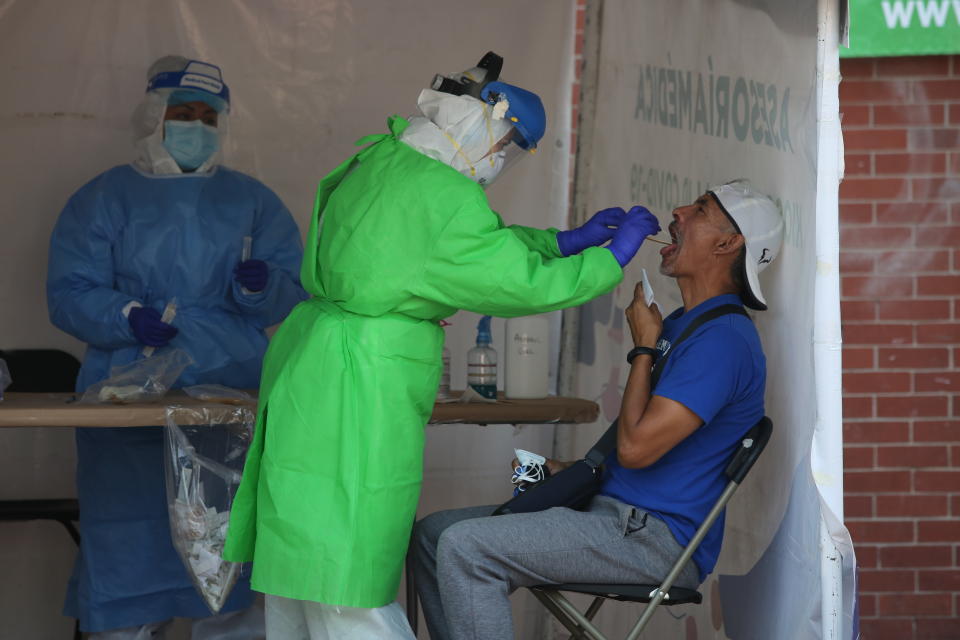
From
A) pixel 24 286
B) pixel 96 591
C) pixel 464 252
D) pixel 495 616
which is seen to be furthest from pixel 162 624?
pixel 464 252

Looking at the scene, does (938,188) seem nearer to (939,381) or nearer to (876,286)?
(876,286)

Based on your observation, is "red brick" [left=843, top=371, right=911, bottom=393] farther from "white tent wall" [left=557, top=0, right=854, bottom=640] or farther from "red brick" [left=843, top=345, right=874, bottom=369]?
"white tent wall" [left=557, top=0, right=854, bottom=640]

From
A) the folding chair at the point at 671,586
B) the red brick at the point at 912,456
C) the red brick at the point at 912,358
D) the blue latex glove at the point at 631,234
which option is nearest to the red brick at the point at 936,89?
the red brick at the point at 912,358

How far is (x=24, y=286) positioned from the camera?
12.5 ft

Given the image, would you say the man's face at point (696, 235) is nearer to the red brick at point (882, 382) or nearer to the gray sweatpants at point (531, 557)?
the gray sweatpants at point (531, 557)

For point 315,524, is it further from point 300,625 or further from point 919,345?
point 919,345

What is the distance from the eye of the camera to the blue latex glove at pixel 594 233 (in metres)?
2.68

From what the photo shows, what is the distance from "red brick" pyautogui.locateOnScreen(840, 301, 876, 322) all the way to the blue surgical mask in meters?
2.03

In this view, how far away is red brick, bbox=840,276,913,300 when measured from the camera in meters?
3.87

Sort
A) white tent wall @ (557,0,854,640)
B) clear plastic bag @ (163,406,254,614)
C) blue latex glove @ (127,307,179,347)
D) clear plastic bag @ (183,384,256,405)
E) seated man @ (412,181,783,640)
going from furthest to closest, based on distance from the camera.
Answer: blue latex glove @ (127,307,179,347) < clear plastic bag @ (183,384,256,405) < clear plastic bag @ (163,406,254,614) < seated man @ (412,181,783,640) < white tent wall @ (557,0,854,640)

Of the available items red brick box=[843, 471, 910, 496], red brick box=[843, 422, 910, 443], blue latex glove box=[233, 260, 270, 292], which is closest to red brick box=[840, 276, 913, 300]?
red brick box=[843, 422, 910, 443]

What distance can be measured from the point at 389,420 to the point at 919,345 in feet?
7.01

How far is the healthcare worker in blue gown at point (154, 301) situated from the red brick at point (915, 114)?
1947mm

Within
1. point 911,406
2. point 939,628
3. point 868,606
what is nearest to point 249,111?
point 911,406
